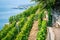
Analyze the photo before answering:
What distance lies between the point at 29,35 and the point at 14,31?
78.0 inches

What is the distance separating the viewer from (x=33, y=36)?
16344 mm

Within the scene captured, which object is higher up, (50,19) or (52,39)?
(52,39)

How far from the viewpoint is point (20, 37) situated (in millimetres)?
15211

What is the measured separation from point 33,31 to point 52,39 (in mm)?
16007

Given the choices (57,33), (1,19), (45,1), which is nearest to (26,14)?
(1,19)

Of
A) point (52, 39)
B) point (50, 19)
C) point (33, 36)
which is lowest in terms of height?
point (33, 36)

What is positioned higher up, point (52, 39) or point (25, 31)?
point (52, 39)

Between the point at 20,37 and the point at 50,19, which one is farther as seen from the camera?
the point at 50,19

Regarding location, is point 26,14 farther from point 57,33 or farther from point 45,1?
point 57,33

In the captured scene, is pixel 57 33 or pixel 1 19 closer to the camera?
pixel 57 33

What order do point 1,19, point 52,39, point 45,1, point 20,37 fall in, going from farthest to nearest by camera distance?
point 1,19 < point 45,1 < point 20,37 < point 52,39

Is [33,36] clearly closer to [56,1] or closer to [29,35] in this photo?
[29,35]

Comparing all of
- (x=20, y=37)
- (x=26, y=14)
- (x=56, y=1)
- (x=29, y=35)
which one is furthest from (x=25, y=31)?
(x=26, y=14)

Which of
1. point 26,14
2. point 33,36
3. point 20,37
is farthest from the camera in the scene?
point 26,14
